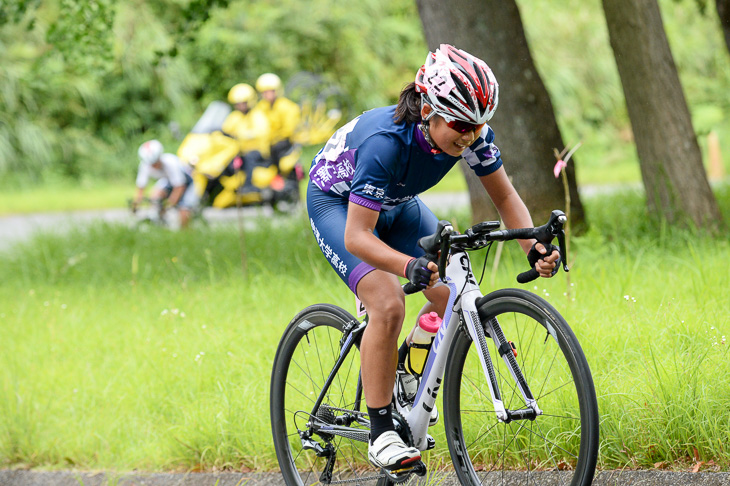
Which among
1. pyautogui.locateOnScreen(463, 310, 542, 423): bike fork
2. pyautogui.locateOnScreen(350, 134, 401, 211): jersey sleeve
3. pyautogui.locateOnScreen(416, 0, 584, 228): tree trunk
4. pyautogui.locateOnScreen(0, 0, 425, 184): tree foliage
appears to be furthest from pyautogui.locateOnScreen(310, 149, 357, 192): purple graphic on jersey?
pyautogui.locateOnScreen(0, 0, 425, 184): tree foliage

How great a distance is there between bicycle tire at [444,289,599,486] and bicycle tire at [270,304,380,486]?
49cm

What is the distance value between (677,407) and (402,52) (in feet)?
64.8

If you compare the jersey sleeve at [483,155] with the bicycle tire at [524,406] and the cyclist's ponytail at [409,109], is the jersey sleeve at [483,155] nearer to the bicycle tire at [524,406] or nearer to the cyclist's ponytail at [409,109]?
the cyclist's ponytail at [409,109]

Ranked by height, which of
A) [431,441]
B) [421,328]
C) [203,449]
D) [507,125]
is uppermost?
[507,125]

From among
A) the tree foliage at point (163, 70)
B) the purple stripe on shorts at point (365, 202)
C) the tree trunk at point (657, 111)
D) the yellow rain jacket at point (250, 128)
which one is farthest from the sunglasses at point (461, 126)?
the tree foliage at point (163, 70)

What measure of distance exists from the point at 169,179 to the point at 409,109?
32.9 ft

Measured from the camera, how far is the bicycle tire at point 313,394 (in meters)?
3.59

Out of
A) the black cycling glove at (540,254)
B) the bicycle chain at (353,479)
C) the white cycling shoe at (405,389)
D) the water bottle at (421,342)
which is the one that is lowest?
the bicycle chain at (353,479)

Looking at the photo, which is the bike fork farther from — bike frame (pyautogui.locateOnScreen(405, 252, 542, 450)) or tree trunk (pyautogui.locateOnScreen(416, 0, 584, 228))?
tree trunk (pyautogui.locateOnScreen(416, 0, 584, 228))

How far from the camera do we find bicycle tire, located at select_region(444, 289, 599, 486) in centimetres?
262

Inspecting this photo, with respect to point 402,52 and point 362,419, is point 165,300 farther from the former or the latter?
point 402,52

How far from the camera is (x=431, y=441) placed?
10.7ft

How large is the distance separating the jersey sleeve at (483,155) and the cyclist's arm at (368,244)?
17.4 inches

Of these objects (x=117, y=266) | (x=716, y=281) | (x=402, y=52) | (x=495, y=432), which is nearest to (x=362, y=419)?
(x=495, y=432)
